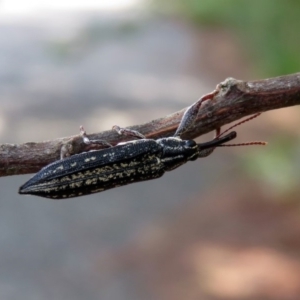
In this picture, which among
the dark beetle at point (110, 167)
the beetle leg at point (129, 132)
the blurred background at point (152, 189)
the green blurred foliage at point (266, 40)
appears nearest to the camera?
the beetle leg at point (129, 132)

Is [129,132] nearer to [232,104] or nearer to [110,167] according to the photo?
[110,167]

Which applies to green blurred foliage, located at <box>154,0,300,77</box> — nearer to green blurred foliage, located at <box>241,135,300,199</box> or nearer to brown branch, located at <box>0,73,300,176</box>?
green blurred foliage, located at <box>241,135,300,199</box>

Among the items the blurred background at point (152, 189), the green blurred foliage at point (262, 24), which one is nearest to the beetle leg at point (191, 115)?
the blurred background at point (152, 189)

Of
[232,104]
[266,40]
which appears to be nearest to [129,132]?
[232,104]

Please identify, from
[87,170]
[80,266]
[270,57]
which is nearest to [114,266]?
[80,266]

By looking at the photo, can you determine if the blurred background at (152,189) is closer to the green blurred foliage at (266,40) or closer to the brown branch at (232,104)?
the green blurred foliage at (266,40)

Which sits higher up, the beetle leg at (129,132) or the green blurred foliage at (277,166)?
the beetle leg at (129,132)

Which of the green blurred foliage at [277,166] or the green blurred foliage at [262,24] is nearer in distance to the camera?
the green blurred foliage at [277,166]
